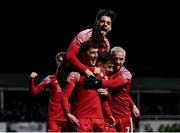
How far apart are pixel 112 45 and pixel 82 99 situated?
422 inches

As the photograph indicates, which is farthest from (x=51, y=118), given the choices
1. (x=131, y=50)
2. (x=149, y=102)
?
(x=131, y=50)

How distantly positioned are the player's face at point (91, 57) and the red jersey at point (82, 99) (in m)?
0.23

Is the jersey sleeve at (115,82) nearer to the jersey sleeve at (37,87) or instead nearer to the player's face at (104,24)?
the player's face at (104,24)

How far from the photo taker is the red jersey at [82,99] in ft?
27.9

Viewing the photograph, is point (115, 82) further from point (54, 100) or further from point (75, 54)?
point (54, 100)

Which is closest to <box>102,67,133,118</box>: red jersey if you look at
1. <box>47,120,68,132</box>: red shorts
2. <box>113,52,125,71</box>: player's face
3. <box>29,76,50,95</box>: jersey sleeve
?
<box>113,52,125,71</box>: player's face

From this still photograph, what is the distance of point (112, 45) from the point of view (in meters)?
19.2

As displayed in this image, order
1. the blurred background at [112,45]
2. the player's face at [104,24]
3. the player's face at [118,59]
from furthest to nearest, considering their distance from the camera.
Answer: the blurred background at [112,45] < the player's face at [118,59] < the player's face at [104,24]

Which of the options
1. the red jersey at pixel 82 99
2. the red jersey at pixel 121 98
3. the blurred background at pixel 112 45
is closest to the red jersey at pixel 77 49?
the red jersey at pixel 82 99

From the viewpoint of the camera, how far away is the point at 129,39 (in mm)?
19984

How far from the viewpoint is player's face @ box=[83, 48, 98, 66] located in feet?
27.8

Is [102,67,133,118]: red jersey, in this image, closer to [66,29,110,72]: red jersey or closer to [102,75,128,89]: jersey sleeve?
[102,75,128,89]: jersey sleeve

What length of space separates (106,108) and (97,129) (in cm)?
44

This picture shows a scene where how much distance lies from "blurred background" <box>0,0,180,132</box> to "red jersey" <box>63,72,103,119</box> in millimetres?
8233
